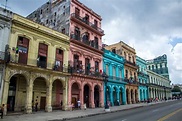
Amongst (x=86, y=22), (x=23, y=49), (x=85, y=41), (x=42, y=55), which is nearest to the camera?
(x=23, y=49)

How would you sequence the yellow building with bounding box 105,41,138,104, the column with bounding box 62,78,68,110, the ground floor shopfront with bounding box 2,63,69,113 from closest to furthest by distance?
1. the ground floor shopfront with bounding box 2,63,69,113
2. the column with bounding box 62,78,68,110
3. the yellow building with bounding box 105,41,138,104

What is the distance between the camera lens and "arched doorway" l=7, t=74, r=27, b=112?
54.7 feet

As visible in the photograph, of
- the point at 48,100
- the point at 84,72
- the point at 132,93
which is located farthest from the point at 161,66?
the point at 48,100

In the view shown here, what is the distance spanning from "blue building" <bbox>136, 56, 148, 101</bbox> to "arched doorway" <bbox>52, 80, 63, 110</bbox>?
24.0m

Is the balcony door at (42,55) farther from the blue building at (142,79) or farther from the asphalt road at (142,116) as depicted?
the blue building at (142,79)

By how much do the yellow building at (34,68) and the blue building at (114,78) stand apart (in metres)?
9.13

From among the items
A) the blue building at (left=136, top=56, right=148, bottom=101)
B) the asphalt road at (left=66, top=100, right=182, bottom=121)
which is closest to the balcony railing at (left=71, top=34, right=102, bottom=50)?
the asphalt road at (left=66, top=100, right=182, bottom=121)

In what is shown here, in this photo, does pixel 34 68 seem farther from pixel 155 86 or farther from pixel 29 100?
pixel 155 86

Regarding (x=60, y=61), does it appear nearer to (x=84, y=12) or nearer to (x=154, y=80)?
(x=84, y=12)

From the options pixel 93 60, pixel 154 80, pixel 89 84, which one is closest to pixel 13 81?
pixel 89 84

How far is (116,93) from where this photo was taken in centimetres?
3008

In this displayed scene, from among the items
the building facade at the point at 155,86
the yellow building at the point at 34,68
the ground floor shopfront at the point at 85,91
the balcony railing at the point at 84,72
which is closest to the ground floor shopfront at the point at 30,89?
the yellow building at the point at 34,68

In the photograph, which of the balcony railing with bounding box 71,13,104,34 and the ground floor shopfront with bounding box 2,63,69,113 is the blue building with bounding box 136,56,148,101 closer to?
the balcony railing with bounding box 71,13,104,34

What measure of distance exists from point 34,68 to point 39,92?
3.86 metres
